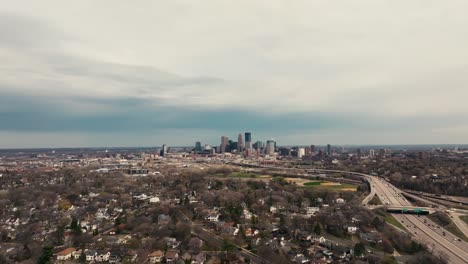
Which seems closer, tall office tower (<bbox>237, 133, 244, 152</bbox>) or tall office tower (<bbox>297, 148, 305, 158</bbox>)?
tall office tower (<bbox>297, 148, 305, 158</bbox>)

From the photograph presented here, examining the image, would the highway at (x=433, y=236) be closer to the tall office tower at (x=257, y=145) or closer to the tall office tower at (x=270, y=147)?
the tall office tower at (x=270, y=147)

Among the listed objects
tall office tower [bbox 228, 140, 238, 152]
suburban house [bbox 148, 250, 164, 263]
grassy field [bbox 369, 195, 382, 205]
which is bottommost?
suburban house [bbox 148, 250, 164, 263]

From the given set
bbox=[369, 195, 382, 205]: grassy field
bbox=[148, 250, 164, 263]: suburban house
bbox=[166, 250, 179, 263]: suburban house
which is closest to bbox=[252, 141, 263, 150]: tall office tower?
bbox=[369, 195, 382, 205]: grassy field

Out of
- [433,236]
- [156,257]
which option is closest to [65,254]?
[156,257]

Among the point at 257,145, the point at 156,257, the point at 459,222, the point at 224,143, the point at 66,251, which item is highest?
the point at 224,143

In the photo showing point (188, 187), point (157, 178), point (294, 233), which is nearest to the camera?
point (294, 233)

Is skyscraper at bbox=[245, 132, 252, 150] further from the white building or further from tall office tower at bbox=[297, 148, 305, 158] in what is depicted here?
the white building

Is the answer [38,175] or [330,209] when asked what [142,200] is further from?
[38,175]

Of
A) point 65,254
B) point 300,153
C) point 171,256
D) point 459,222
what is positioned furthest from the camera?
point 300,153

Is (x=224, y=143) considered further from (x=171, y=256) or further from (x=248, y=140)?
(x=171, y=256)

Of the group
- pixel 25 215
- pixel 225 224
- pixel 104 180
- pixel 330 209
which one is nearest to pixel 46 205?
pixel 25 215

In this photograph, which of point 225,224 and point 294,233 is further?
point 225,224
